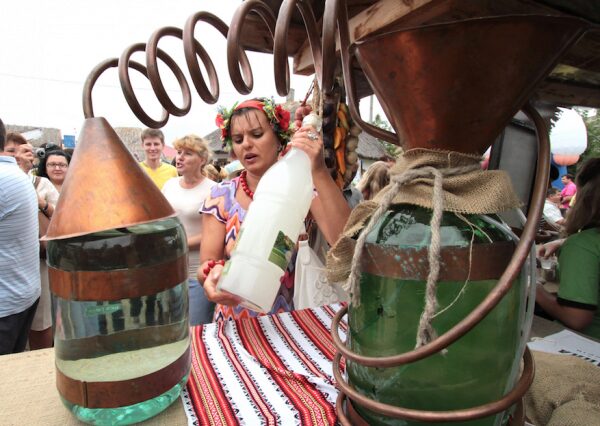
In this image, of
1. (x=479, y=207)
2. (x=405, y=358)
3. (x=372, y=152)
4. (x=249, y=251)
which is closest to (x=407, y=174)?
(x=479, y=207)

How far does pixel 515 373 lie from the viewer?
45 centimetres

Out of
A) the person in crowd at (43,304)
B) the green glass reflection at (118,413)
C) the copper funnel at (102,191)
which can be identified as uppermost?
the copper funnel at (102,191)

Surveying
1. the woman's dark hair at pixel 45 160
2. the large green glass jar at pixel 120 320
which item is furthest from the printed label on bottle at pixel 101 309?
the woman's dark hair at pixel 45 160

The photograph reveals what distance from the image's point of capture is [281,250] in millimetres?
650

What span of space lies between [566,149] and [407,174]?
5.67 meters

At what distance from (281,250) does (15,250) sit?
1975mm

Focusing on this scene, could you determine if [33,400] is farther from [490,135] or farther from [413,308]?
[490,135]

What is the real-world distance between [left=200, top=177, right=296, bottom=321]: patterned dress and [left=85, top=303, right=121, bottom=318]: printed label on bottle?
2.06ft

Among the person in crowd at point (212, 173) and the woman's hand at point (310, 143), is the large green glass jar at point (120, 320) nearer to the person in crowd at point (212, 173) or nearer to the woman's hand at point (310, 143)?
the woman's hand at point (310, 143)

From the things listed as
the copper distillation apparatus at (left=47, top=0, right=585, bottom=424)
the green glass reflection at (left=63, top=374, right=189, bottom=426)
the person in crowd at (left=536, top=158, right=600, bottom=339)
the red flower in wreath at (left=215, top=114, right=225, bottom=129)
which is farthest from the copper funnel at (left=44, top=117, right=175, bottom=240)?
the person in crowd at (left=536, top=158, right=600, bottom=339)

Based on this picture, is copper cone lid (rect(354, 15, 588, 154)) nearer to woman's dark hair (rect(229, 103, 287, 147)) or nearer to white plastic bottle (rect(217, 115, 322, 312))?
white plastic bottle (rect(217, 115, 322, 312))

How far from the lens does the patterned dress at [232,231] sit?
4.13 ft

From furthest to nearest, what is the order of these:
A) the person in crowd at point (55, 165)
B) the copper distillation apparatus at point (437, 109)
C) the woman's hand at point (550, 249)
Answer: the person in crowd at point (55, 165) < the woman's hand at point (550, 249) < the copper distillation apparatus at point (437, 109)

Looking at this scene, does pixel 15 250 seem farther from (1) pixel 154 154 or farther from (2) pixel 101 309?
(2) pixel 101 309
